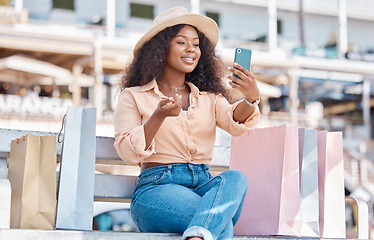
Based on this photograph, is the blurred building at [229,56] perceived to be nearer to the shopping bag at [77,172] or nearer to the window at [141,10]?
the window at [141,10]

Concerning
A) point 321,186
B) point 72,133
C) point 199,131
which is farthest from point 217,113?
point 72,133

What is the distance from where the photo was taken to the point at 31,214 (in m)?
1.83

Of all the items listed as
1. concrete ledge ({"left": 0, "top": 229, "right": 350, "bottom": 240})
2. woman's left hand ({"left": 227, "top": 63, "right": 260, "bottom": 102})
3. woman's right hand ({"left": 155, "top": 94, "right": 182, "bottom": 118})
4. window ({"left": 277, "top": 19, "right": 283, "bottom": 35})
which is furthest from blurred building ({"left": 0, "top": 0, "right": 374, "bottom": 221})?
concrete ledge ({"left": 0, "top": 229, "right": 350, "bottom": 240})

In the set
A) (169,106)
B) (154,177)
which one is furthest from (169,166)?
(169,106)

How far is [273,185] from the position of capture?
87.2 inches

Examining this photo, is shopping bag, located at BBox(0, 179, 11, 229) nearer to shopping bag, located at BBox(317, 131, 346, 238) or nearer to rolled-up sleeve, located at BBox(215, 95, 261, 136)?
rolled-up sleeve, located at BBox(215, 95, 261, 136)

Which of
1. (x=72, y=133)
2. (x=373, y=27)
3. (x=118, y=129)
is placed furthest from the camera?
(x=373, y=27)

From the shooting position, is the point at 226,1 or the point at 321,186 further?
the point at 226,1

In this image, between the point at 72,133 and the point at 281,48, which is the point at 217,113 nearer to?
the point at 72,133

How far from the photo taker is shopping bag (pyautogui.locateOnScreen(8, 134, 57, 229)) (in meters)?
1.84

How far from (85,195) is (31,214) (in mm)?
197

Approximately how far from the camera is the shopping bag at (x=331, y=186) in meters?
2.31

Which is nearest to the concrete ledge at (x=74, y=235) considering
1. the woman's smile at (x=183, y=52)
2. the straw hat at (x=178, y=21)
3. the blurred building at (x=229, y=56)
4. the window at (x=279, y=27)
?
the woman's smile at (x=183, y=52)

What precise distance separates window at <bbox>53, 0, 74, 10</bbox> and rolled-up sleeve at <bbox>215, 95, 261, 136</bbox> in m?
14.3
